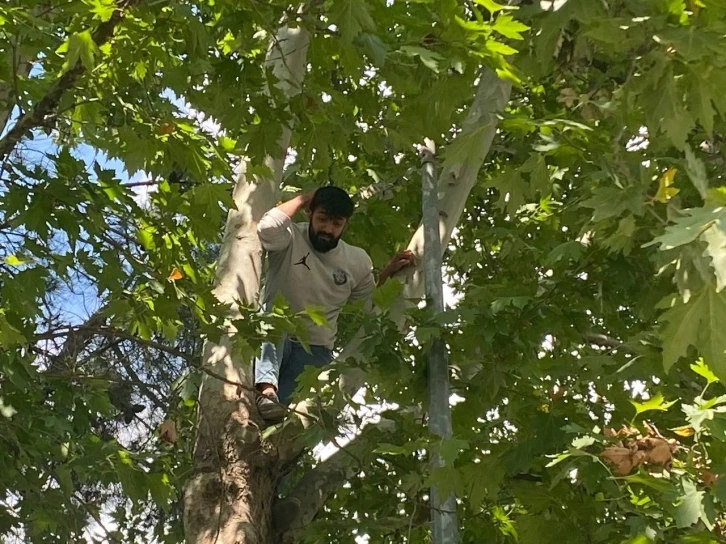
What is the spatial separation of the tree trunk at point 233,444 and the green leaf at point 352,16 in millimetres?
782

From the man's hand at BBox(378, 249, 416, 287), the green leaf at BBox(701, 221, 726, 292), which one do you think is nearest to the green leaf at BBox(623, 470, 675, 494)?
the green leaf at BBox(701, 221, 726, 292)

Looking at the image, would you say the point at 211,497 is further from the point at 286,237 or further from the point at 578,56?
the point at 578,56

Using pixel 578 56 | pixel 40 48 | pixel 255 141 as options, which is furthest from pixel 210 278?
pixel 578 56

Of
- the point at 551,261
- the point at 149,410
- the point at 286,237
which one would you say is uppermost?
the point at 149,410

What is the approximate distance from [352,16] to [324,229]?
5.85 ft

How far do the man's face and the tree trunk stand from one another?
0.88 ft

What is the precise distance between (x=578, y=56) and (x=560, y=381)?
1321 mm

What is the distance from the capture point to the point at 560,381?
340 cm

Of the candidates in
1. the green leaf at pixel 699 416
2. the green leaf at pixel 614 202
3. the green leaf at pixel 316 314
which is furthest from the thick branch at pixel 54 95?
the green leaf at pixel 699 416

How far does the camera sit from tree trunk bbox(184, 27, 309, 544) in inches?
125

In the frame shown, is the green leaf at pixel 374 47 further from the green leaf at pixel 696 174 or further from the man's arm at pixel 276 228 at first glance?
the man's arm at pixel 276 228

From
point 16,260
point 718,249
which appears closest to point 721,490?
point 718,249

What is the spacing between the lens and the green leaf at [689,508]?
6.58 feet

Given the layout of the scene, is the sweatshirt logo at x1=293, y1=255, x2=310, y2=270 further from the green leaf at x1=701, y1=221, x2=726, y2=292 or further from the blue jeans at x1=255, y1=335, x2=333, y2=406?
the green leaf at x1=701, y1=221, x2=726, y2=292
